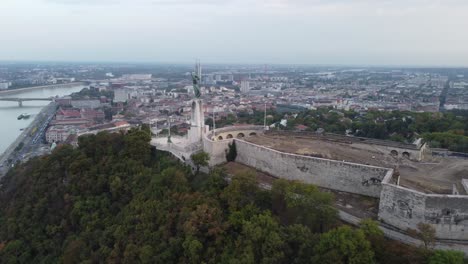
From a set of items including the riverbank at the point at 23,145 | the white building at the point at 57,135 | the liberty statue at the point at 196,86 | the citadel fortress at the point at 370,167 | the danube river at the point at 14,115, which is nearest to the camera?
the citadel fortress at the point at 370,167

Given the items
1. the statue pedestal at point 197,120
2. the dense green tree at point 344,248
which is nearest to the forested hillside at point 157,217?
the dense green tree at point 344,248

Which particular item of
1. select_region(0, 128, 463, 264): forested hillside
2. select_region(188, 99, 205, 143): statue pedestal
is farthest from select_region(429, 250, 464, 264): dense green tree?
select_region(188, 99, 205, 143): statue pedestal

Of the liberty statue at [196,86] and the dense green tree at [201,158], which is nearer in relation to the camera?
the dense green tree at [201,158]

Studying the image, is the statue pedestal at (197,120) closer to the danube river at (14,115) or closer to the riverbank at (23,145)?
the riverbank at (23,145)

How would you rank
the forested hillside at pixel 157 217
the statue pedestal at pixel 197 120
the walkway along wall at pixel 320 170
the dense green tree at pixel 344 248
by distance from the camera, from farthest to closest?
1. the statue pedestal at pixel 197 120
2. the walkway along wall at pixel 320 170
3. the forested hillside at pixel 157 217
4. the dense green tree at pixel 344 248

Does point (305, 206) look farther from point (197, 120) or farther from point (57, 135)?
Answer: point (57, 135)

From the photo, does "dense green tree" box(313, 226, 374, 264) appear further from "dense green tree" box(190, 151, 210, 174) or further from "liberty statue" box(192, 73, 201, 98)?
"liberty statue" box(192, 73, 201, 98)

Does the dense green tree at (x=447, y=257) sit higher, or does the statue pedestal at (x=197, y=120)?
the statue pedestal at (x=197, y=120)

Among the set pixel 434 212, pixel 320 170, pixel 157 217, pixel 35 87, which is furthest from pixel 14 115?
pixel 434 212

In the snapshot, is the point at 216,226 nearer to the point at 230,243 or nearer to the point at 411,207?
the point at 230,243
